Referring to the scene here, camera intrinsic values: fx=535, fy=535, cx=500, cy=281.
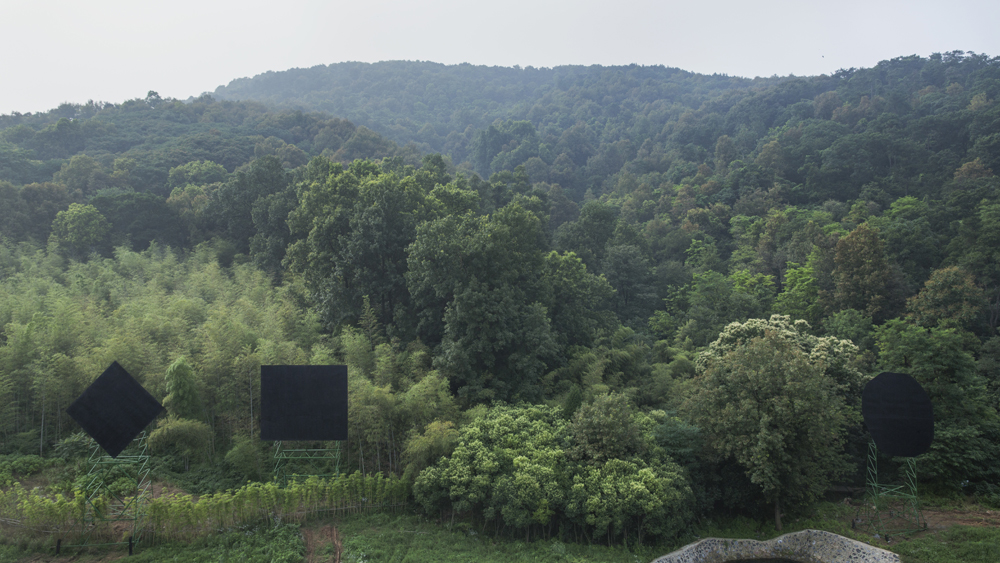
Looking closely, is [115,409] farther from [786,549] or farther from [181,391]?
[786,549]

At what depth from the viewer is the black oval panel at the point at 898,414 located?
12.6 meters

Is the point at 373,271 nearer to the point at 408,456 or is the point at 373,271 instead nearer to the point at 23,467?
the point at 408,456

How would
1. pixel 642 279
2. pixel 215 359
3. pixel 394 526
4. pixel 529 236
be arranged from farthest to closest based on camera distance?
1. pixel 642 279
2. pixel 529 236
3. pixel 215 359
4. pixel 394 526

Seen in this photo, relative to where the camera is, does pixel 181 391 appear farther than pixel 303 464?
No

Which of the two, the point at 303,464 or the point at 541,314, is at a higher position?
the point at 541,314

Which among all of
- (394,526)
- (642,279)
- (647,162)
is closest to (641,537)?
(394,526)

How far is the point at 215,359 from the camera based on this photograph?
15203 millimetres

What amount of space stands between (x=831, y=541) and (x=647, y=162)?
53.7 meters

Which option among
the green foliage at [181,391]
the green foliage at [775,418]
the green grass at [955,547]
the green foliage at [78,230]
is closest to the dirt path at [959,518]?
the green grass at [955,547]

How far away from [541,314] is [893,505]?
36.5 ft

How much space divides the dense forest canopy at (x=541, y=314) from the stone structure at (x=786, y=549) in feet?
2.67

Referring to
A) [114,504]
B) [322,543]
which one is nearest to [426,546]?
[322,543]

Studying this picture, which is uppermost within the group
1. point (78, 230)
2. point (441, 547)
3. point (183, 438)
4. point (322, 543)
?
point (78, 230)

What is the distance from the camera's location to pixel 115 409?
11.6 meters
